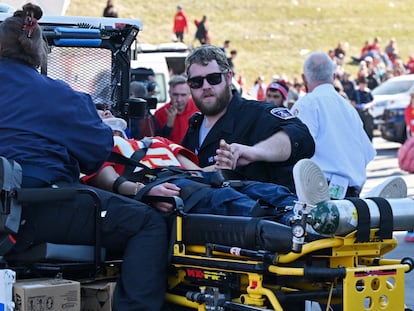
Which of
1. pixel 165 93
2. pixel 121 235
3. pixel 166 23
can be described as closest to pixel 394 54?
pixel 166 23

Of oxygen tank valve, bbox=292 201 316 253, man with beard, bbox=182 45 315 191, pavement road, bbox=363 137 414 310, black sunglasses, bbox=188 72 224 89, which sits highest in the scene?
black sunglasses, bbox=188 72 224 89

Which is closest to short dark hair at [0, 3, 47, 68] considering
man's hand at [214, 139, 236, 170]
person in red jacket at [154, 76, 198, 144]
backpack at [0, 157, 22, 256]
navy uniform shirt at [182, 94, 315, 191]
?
backpack at [0, 157, 22, 256]

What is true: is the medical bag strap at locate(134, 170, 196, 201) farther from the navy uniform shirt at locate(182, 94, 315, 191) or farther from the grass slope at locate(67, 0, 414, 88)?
the grass slope at locate(67, 0, 414, 88)

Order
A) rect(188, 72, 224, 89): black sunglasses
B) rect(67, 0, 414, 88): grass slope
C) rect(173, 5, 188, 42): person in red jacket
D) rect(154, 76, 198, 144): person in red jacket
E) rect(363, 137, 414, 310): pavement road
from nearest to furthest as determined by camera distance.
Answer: rect(188, 72, 224, 89): black sunglasses < rect(363, 137, 414, 310): pavement road < rect(154, 76, 198, 144): person in red jacket < rect(173, 5, 188, 42): person in red jacket < rect(67, 0, 414, 88): grass slope

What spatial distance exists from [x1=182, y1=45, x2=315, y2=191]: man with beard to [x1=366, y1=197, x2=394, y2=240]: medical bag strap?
124 cm

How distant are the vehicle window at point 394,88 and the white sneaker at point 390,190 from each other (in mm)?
22714

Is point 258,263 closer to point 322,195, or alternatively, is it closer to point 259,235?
point 259,235

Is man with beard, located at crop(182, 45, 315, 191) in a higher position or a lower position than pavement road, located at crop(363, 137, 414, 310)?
higher

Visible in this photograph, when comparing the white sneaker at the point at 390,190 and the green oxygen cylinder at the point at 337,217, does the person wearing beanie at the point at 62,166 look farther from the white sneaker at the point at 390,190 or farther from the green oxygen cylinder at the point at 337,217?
the white sneaker at the point at 390,190

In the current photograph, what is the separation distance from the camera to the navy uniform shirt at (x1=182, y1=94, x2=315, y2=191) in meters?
6.60

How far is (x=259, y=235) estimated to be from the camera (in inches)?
206

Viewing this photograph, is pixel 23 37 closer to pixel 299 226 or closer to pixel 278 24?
pixel 299 226

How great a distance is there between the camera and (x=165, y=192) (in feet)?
19.0

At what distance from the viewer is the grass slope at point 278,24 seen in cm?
4394
